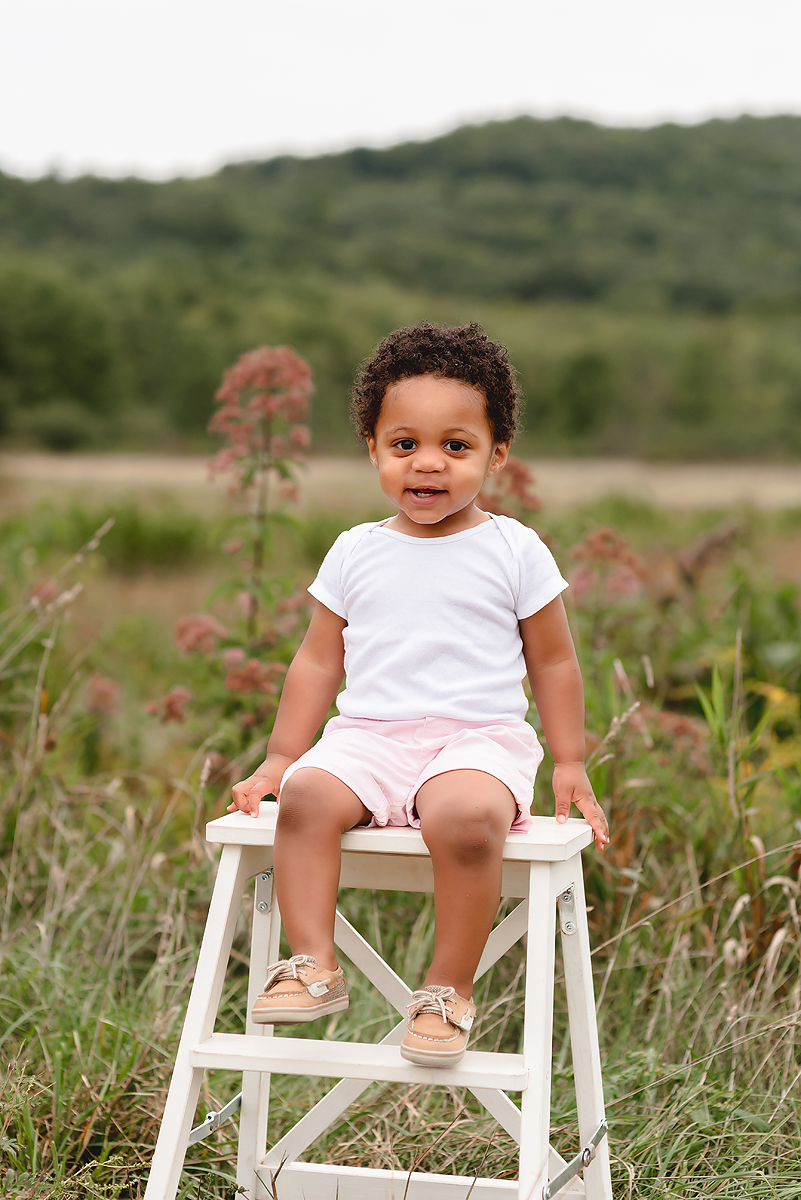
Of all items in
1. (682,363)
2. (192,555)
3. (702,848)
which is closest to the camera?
(702,848)

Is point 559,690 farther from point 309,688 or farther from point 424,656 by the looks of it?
point 309,688

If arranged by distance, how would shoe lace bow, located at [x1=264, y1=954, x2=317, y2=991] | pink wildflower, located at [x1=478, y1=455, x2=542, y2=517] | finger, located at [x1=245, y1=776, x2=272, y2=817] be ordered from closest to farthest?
shoe lace bow, located at [x1=264, y1=954, x2=317, y2=991], finger, located at [x1=245, y1=776, x2=272, y2=817], pink wildflower, located at [x1=478, y1=455, x2=542, y2=517]

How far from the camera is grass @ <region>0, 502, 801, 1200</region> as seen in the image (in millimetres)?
2100

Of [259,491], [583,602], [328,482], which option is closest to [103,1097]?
[259,491]

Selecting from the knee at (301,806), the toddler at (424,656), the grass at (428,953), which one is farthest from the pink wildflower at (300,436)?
the knee at (301,806)

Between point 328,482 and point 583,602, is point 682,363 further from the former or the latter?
point 583,602

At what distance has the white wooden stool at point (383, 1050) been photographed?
156 cm

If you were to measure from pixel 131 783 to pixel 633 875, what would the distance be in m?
2.29

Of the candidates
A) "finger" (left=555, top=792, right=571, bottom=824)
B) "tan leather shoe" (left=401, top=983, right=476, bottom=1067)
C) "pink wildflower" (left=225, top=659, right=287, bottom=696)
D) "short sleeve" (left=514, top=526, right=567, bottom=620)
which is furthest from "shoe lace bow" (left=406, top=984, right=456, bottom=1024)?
"pink wildflower" (left=225, top=659, right=287, bottom=696)

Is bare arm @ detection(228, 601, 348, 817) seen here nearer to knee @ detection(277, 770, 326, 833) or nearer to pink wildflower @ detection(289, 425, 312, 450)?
knee @ detection(277, 770, 326, 833)

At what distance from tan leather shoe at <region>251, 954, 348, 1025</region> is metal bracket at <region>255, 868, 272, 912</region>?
0.33 m

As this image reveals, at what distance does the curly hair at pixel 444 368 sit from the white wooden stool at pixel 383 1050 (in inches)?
26.7

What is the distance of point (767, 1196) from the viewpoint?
6.68ft

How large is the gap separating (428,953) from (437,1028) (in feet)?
4.11
